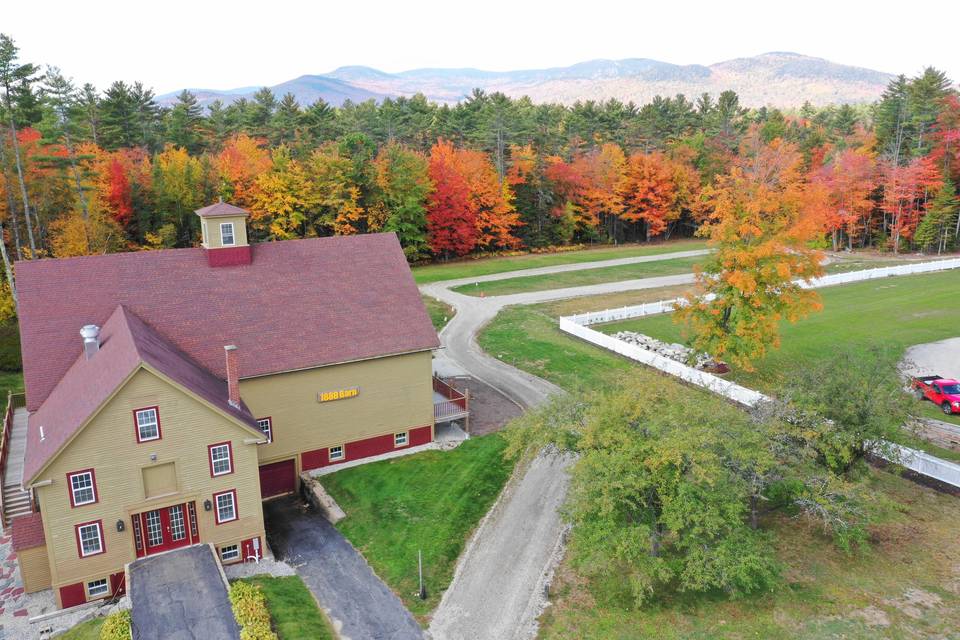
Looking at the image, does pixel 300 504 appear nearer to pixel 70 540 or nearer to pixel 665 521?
pixel 70 540

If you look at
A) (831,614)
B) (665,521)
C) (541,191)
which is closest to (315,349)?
(665,521)

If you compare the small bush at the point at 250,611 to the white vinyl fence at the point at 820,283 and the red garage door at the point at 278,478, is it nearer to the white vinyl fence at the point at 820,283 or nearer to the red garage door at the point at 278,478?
the red garage door at the point at 278,478

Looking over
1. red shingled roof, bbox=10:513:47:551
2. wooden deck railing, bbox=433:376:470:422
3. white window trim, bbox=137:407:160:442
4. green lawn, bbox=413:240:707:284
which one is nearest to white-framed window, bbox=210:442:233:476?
white window trim, bbox=137:407:160:442

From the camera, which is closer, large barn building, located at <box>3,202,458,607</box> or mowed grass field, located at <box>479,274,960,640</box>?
mowed grass field, located at <box>479,274,960,640</box>

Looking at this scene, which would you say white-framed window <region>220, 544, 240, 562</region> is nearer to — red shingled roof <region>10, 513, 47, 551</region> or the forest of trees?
red shingled roof <region>10, 513, 47, 551</region>

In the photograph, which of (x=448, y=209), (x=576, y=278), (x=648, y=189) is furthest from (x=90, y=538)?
(x=648, y=189)

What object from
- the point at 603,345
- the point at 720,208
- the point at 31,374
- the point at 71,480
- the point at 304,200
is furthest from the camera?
the point at 304,200

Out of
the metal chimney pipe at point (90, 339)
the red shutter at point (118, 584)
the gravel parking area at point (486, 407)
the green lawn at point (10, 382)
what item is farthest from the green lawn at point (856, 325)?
the green lawn at point (10, 382)
